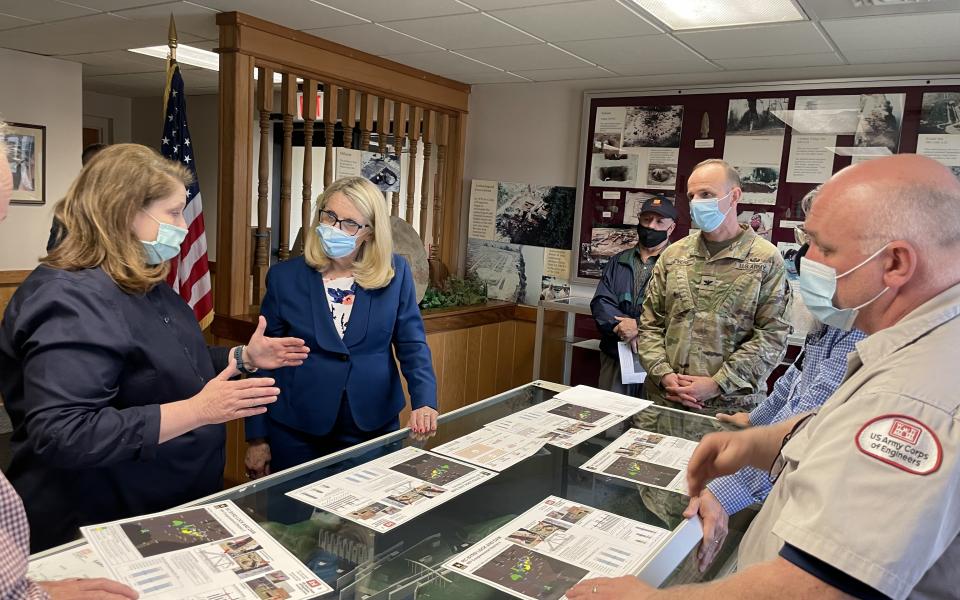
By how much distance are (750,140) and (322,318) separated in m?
3.18

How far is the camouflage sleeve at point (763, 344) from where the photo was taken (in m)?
2.64

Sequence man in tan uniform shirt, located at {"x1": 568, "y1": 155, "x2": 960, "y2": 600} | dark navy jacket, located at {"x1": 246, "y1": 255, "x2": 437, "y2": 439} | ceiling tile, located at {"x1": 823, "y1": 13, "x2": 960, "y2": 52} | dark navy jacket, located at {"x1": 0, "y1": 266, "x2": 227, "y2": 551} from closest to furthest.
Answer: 1. man in tan uniform shirt, located at {"x1": 568, "y1": 155, "x2": 960, "y2": 600}
2. dark navy jacket, located at {"x1": 0, "y1": 266, "x2": 227, "y2": 551}
3. dark navy jacket, located at {"x1": 246, "y1": 255, "x2": 437, "y2": 439}
4. ceiling tile, located at {"x1": 823, "y1": 13, "x2": 960, "y2": 52}

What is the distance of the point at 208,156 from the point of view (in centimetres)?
709

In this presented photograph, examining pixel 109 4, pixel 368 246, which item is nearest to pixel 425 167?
pixel 109 4

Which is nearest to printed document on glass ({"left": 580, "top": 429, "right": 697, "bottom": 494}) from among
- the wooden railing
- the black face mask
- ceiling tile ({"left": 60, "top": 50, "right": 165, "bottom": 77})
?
the black face mask

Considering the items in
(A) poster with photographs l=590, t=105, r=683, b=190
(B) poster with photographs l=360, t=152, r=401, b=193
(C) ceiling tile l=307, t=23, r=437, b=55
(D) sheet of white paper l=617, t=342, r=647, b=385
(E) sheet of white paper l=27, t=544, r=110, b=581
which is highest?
(C) ceiling tile l=307, t=23, r=437, b=55

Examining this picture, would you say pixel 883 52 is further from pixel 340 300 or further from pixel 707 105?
pixel 340 300

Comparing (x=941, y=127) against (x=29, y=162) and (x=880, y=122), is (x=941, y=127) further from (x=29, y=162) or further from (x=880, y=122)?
(x=29, y=162)

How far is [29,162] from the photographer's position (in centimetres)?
537

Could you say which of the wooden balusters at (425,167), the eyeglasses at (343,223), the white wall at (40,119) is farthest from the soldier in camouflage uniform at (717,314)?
the white wall at (40,119)

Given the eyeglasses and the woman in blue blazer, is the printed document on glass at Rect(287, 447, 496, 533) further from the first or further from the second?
the eyeglasses

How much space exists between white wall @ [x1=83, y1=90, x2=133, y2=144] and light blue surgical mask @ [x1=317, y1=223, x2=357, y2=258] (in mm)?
6008

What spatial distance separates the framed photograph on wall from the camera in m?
5.27

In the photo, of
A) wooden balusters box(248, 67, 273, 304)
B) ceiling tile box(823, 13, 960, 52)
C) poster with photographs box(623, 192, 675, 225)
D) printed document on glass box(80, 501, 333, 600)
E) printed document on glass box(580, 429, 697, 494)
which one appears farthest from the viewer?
poster with photographs box(623, 192, 675, 225)
